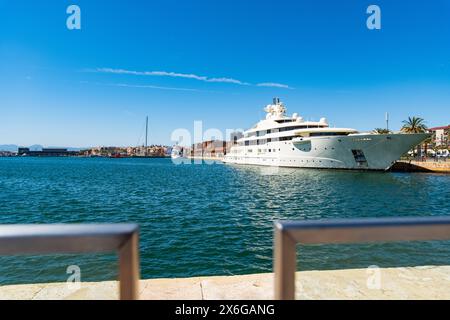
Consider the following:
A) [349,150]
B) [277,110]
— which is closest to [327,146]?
[349,150]

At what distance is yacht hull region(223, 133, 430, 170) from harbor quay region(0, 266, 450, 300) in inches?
1919

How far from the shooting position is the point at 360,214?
59.9ft

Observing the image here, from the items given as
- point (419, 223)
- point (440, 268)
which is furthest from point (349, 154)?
point (419, 223)

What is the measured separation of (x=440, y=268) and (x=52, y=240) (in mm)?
5351

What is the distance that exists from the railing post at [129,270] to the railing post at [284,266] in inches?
29.4

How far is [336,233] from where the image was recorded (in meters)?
1.57

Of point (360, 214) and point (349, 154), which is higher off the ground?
point (349, 154)

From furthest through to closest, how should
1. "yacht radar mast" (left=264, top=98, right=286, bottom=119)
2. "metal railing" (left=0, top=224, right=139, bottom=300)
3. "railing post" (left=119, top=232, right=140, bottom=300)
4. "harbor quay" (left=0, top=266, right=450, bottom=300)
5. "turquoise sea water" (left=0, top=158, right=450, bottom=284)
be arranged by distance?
"yacht radar mast" (left=264, top=98, right=286, bottom=119) → "turquoise sea water" (left=0, top=158, right=450, bottom=284) → "harbor quay" (left=0, top=266, right=450, bottom=300) → "railing post" (left=119, top=232, right=140, bottom=300) → "metal railing" (left=0, top=224, right=139, bottom=300)

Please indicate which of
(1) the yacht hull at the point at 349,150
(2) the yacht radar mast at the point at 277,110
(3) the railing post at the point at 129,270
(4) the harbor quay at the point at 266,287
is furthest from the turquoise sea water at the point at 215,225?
(2) the yacht radar mast at the point at 277,110

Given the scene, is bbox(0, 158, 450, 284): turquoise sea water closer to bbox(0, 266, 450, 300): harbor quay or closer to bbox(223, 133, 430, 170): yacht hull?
bbox(0, 266, 450, 300): harbor quay

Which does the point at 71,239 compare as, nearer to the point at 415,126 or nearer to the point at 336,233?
the point at 336,233

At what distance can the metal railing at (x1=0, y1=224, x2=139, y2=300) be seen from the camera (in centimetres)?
138

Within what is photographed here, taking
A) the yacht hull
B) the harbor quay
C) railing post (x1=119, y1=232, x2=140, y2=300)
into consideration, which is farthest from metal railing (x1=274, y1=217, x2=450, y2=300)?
the yacht hull
